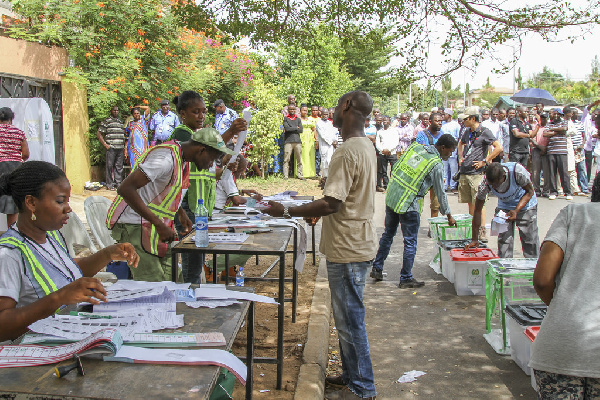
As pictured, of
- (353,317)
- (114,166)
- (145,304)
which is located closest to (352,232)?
(353,317)

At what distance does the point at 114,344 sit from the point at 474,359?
3.80m

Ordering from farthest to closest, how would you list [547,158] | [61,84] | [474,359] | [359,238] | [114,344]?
[547,158], [61,84], [474,359], [359,238], [114,344]

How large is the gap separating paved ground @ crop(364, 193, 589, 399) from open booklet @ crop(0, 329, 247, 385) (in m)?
2.63

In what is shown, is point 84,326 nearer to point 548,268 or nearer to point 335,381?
point 548,268

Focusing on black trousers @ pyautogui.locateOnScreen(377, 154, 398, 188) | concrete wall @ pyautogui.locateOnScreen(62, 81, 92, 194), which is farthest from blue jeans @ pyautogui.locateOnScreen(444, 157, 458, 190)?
concrete wall @ pyautogui.locateOnScreen(62, 81, 92, 194)

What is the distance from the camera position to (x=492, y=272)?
5027 millimetres

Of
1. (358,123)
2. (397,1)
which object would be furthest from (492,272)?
(397,1)

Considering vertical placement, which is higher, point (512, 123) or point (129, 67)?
point (129, 67)

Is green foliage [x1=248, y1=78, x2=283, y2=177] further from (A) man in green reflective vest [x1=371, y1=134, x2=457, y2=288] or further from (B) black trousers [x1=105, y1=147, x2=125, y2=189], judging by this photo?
(A) man in green reflective vest [x1=371, y1=134, x2=457, y2=288]

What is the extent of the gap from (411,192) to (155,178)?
3829 mm

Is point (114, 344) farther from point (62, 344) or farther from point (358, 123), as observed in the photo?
point (358, 123)

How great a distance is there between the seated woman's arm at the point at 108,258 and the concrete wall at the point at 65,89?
9024mm

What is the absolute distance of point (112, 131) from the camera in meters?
13.4

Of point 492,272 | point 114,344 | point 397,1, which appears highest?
point 397,1
